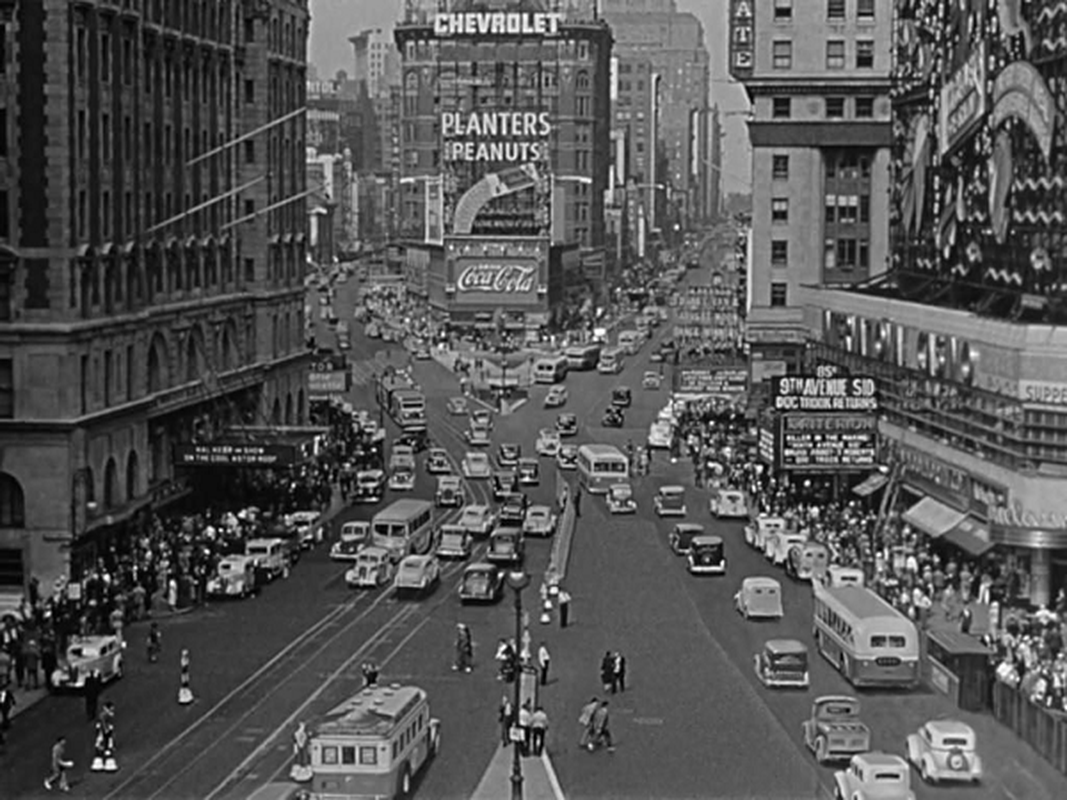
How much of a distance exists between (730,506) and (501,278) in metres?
107

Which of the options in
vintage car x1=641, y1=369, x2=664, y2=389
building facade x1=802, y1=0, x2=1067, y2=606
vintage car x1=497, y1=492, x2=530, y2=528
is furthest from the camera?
vintage car x1=641, y1=369, x2=664, y2=389

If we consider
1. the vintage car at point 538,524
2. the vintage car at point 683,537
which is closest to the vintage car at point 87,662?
the vintage car at point 683,537

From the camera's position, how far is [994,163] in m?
74.9

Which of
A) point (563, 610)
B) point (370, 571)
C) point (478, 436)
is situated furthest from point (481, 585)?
point (478, 436)

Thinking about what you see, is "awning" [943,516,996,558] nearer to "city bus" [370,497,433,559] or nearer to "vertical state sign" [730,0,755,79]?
"city bus" [370,497,433,559]

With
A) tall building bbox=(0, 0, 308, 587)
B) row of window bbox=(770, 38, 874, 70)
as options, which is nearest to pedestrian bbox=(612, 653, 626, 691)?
tall building bbox=(0, 0, 308, 587)

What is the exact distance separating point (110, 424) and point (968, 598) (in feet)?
88.4

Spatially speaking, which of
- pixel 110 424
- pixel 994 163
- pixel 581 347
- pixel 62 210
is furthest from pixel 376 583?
pixel 581 347

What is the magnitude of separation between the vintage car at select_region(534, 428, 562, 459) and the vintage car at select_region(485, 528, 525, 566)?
117 feet

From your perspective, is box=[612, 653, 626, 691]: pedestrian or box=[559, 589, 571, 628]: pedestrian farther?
box=[559, 589, 571, 628]: pedestrian

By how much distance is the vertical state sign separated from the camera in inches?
5002

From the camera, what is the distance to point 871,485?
272ft

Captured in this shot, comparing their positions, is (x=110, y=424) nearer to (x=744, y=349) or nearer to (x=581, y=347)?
(x=744, y=349)

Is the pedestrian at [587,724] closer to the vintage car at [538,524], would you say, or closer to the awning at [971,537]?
the awning at [971,537]
